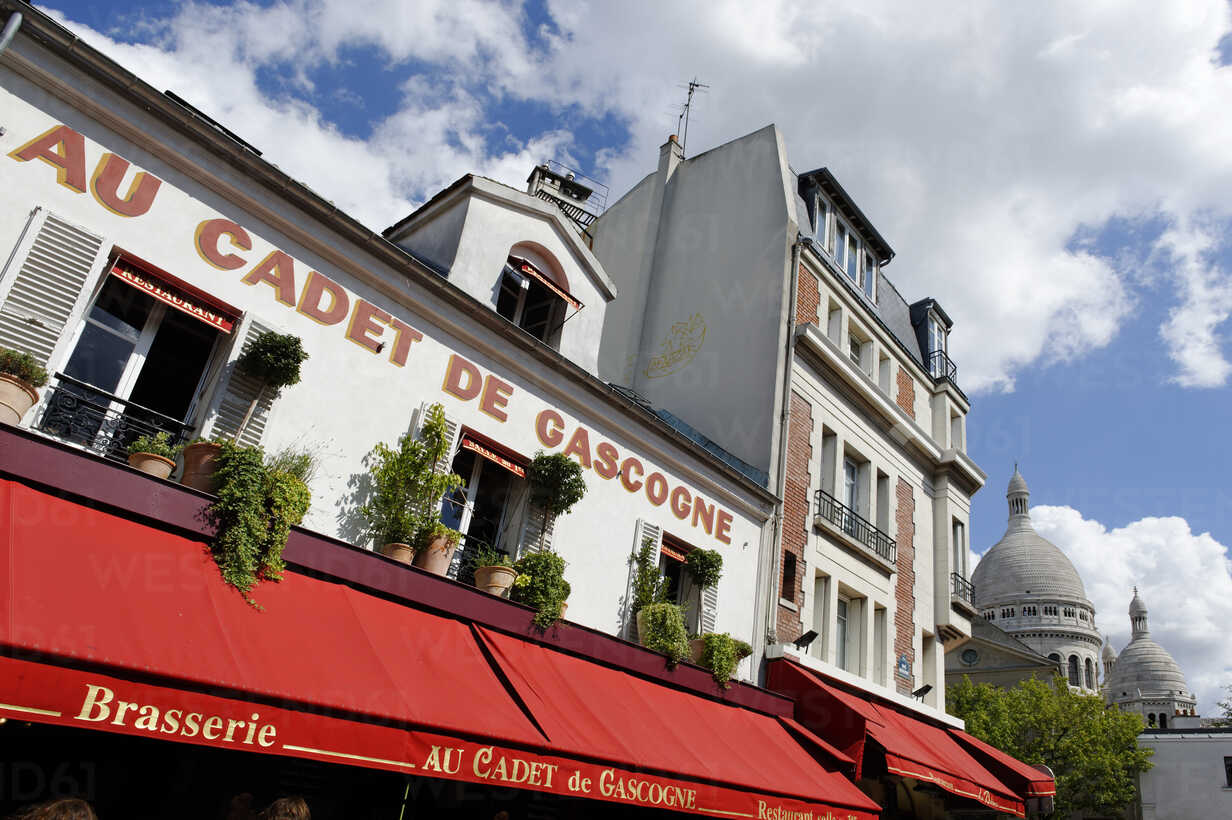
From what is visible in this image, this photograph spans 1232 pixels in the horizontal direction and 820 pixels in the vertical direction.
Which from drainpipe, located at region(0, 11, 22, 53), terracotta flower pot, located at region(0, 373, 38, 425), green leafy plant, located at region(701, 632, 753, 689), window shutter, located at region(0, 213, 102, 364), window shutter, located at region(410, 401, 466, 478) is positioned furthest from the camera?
green leafy plant, located at region(701, 632, 753, 689)

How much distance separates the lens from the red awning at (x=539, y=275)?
1170 cm

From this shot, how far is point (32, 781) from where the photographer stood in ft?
19.7

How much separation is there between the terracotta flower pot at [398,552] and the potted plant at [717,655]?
5171 mm

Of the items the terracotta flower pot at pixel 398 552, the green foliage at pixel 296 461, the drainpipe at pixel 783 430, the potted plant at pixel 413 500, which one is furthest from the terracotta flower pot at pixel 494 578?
the drainpipe at pixel 783 430

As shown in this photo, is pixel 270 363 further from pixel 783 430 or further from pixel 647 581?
pixel 783 430

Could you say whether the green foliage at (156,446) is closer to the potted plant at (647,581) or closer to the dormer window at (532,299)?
the dormer window at (532,299)

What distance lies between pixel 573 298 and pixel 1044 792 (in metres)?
13.0

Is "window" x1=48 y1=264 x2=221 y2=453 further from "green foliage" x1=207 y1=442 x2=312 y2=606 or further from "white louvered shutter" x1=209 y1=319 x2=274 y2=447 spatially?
"green foliage" x1=207 y1=442 x2=312 y2=606

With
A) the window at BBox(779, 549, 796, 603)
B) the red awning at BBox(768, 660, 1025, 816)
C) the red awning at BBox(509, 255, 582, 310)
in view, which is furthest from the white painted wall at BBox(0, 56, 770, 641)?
the red awning at BBox(768, 660, 1025, 816)

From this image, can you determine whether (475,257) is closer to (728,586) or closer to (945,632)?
(728,586)

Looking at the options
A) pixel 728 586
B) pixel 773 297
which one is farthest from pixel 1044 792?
pixel 773 297

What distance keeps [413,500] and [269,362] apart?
7.04 feet

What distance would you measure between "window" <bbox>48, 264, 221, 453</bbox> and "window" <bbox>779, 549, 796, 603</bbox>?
1002 cm

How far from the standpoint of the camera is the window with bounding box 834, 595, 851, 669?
1588 cm
